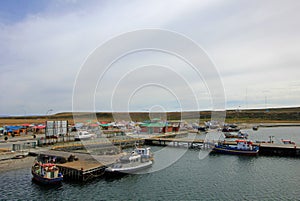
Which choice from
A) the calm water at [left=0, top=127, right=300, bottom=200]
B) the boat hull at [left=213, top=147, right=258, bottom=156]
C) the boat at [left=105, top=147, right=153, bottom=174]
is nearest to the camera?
the calm water at [left=0, top=127, right=300, bottom=200]

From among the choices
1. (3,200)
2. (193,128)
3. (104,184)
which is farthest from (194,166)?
(193,128)

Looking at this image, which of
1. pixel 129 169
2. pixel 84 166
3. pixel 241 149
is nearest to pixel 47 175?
pixel 84 166

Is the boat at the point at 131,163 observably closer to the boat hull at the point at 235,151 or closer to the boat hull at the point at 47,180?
the boat hull at the point at 47,180

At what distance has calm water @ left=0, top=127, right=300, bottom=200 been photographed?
72.3 feet

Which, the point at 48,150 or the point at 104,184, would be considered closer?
the point at 104,184

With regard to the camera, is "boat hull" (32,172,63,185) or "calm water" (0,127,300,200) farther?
"boat hull" (32,172,63,185)

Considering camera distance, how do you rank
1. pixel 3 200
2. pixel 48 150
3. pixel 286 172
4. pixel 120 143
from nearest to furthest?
pixel 3 200 → pixel 286 172 → pixel 48 150 → pixel 120 143

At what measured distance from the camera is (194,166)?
3372cm

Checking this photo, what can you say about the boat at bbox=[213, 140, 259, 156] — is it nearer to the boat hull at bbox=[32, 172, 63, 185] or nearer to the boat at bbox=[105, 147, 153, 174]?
the boat at bbox=[105, 147, 153, 174]

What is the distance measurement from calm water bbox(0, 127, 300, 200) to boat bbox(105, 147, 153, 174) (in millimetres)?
1188

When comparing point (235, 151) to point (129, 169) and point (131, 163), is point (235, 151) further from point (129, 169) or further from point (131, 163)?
point (129, 169)

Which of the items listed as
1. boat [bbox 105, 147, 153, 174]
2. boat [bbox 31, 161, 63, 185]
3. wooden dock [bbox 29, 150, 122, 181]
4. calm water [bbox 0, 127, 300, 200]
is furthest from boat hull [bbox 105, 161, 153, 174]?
boat [bbox 31, 161, 63, 185]

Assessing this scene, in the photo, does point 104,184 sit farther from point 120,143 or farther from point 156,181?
point 120,143

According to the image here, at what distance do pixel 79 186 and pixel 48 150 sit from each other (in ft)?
53.3
